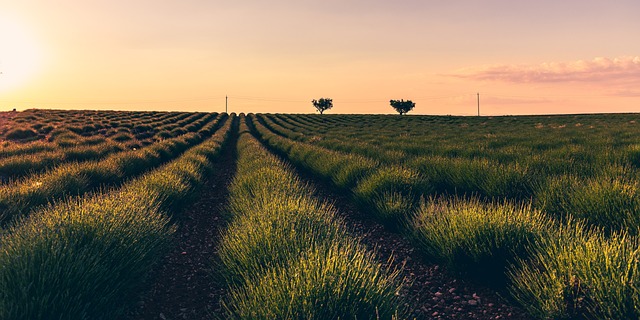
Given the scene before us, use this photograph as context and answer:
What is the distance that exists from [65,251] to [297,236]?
2.19 m

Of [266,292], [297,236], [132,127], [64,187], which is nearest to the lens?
[266,292]

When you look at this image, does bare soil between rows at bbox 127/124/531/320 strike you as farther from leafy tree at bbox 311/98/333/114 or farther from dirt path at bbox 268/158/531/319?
leafy tree at bbox 311/98/333/114

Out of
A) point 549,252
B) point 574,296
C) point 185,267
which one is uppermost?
point 549,252

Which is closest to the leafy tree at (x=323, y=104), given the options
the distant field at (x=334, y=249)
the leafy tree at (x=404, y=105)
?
the leafy tree at (x=404, y=105)

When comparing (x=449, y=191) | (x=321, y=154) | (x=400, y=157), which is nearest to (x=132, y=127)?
(x=321, y=154)

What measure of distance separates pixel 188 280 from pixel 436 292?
2.99m

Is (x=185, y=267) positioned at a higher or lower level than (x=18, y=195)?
lower

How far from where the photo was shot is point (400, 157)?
41.2 feet

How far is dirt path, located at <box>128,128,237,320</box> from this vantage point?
4.07 metres

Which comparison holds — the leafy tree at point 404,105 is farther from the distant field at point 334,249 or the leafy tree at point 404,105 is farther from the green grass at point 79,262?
the green grass at point 79,262

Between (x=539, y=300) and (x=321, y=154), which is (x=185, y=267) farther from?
(x=321, y=154)

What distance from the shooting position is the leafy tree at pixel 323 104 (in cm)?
10194

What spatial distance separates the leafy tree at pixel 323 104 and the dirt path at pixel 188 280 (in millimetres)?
94835

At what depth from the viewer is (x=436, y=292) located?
Result: 437 cm
